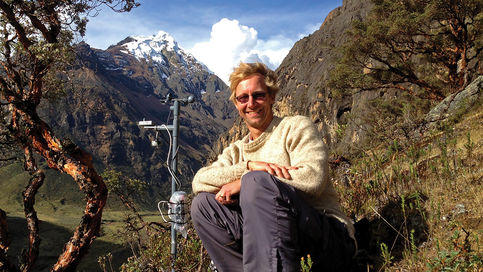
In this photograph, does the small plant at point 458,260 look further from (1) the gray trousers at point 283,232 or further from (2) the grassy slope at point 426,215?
(1) the gray trousers at point 283,232

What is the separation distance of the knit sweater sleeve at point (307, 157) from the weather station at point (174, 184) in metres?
2.70

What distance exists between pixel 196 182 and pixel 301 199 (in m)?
1.09

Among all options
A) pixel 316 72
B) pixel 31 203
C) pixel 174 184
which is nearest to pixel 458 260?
pixel 174 184

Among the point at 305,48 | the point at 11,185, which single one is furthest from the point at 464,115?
the point at 11,185

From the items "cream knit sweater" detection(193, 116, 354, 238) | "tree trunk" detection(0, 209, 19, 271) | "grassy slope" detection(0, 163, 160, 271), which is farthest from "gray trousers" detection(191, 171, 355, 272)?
"grassy slope" detection(0, 163, 160, 271)

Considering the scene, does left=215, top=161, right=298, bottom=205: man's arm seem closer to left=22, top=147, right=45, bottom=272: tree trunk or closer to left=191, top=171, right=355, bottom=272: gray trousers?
left=191, top=171, right=355, bottom=272: gray trousers

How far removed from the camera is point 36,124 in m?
8.27

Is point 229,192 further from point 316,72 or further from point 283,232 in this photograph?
point 316,72

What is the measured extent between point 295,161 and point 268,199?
53cm

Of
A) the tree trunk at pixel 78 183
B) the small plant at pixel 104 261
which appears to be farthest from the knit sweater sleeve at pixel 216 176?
the tree trunk at pixel 78 183

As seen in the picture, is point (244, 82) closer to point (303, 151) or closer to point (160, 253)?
point (303, 151)

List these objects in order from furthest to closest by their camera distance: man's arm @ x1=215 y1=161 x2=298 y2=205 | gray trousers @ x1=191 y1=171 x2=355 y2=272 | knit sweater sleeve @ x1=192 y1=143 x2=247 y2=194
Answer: knit sweater sleeve @ x1=192 y1=143 x2=247 y2=194
man's arm @ x1=215 y1=161 x2=298 y2=205
gray trousers @ x1=191 y1=171 x2=355 y2=272

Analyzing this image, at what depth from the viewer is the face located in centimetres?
320

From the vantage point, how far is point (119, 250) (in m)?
76.2
